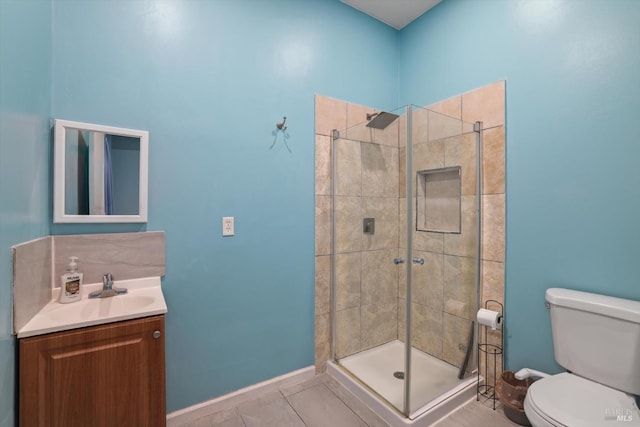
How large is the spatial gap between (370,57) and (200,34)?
1.34 metres

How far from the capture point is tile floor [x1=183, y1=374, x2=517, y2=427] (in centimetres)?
163

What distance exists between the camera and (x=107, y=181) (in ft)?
4.81

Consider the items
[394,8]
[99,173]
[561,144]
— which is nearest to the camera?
[99,173]

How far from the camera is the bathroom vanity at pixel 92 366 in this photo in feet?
3.40

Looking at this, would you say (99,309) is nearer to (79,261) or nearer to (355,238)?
(79,261)

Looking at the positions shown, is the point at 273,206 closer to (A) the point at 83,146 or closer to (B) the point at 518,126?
(A) the point at 83,146

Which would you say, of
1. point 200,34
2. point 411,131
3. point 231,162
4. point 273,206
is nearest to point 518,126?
point 411,131

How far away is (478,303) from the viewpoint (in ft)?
6.46

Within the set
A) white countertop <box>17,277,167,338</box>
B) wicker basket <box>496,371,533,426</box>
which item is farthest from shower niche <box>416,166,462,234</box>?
white countertop <box>17,277,167,338</box>

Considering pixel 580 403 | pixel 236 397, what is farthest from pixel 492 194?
pixel 236 397

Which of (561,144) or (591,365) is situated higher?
(561,144)

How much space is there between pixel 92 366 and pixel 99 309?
24cm

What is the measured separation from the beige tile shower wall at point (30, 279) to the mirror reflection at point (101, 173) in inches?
8.8
